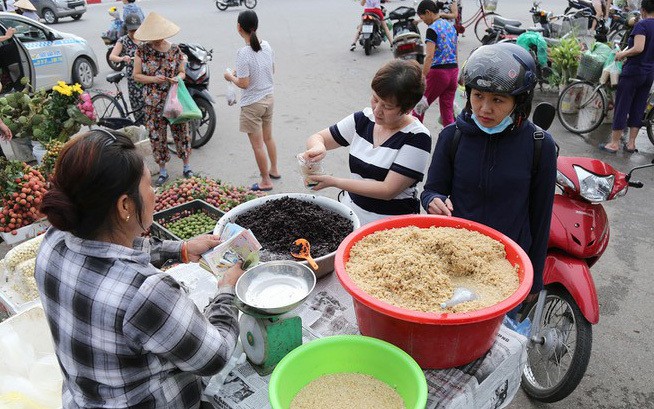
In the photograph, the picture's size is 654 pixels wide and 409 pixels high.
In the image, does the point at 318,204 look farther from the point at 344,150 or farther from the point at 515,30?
the point at 515,30

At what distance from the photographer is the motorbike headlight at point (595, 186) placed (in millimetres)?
2670

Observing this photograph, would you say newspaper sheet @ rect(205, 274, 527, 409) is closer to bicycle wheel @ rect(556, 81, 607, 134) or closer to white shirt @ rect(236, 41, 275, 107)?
white shirt @ rect(236, 41, 275, 107)

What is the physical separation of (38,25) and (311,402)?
358 inches

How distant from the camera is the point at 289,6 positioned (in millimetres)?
18812

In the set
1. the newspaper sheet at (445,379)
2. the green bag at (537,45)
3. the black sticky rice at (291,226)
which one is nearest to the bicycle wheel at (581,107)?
the green bag at (537,45)

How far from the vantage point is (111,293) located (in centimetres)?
132

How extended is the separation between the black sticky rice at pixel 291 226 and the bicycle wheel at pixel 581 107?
5.63m

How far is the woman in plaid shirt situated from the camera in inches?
51.8

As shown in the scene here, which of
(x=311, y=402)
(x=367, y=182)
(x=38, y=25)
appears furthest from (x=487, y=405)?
→ (x=38, y=25)

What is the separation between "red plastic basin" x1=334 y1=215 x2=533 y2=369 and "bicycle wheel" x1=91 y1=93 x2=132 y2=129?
4731mm

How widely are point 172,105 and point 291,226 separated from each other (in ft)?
10.8

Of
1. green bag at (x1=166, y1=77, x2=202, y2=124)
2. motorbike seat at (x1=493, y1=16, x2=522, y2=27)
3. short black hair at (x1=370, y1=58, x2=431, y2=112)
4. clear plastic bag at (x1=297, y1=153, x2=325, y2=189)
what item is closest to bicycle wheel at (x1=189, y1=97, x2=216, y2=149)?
green bag at (x1=166, y1=77, x2=202, y2=124)

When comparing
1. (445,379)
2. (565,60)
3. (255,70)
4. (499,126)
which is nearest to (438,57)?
(565,60)

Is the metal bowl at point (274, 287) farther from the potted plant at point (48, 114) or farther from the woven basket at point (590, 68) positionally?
the woven basket at point (590, 68)
